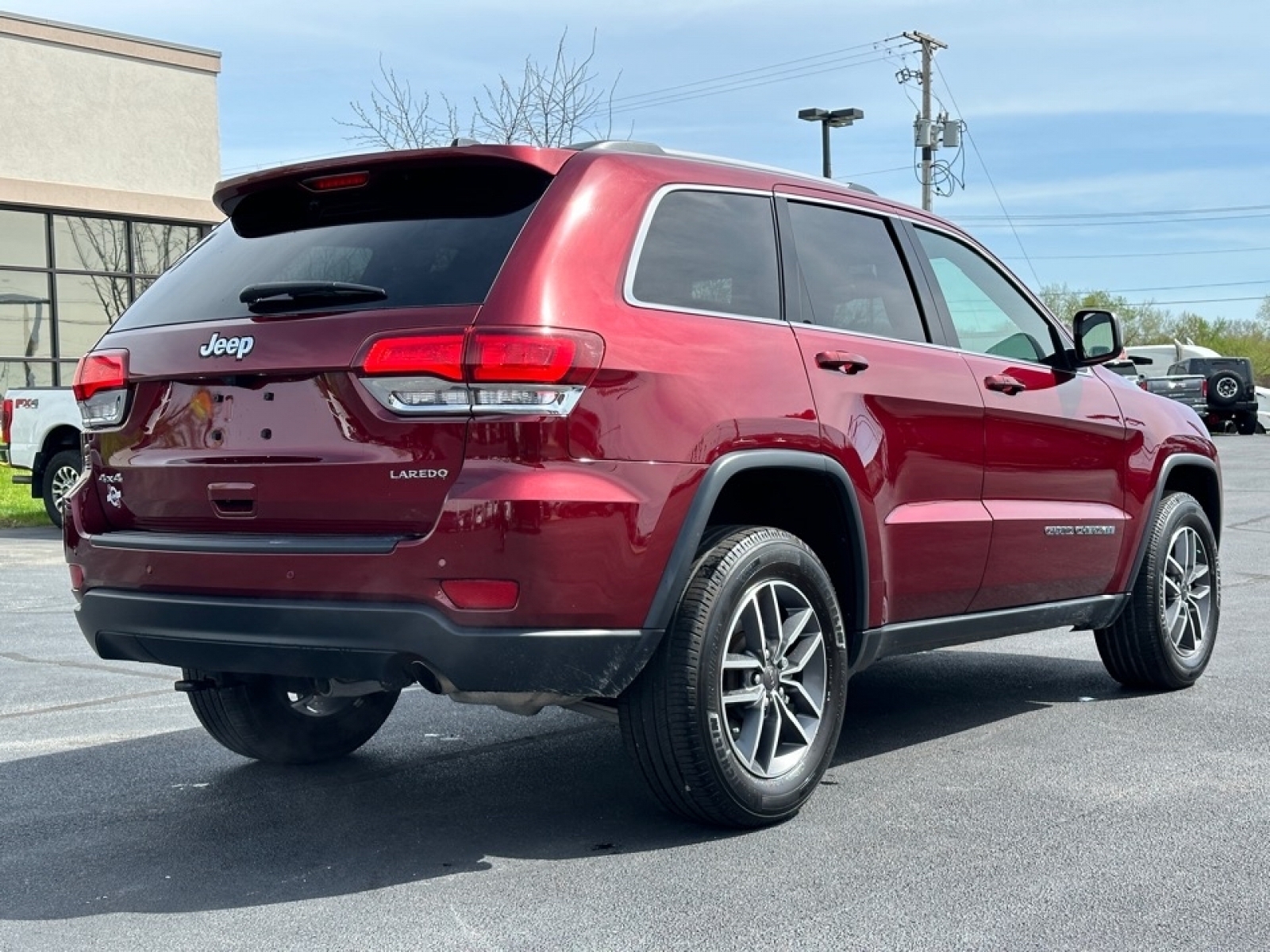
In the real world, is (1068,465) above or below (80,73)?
below

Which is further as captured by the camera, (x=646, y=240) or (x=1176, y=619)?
(x=1176, y=619)

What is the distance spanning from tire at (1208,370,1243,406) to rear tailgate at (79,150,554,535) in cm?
3838

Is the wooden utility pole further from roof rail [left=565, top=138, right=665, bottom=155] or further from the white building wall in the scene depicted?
roof rail [left=565, top=138, right=665, bottom=155]

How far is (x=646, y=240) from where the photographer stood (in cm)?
440

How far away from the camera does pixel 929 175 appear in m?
43.0

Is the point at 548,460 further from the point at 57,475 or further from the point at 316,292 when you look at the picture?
the point at 57,475

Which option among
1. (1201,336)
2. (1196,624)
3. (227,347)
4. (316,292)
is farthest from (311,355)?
(1201,336)

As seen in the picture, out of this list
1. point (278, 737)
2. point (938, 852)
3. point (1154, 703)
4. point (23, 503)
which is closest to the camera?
point (938, 852)

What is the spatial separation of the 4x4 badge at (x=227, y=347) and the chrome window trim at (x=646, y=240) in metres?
1.01

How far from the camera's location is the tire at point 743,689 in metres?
4.20

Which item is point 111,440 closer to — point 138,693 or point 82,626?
point 82,626

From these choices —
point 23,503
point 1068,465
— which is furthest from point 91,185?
point 1068,465

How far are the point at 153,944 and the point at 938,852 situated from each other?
199 cm

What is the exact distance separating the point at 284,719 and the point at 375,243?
1.80 m
